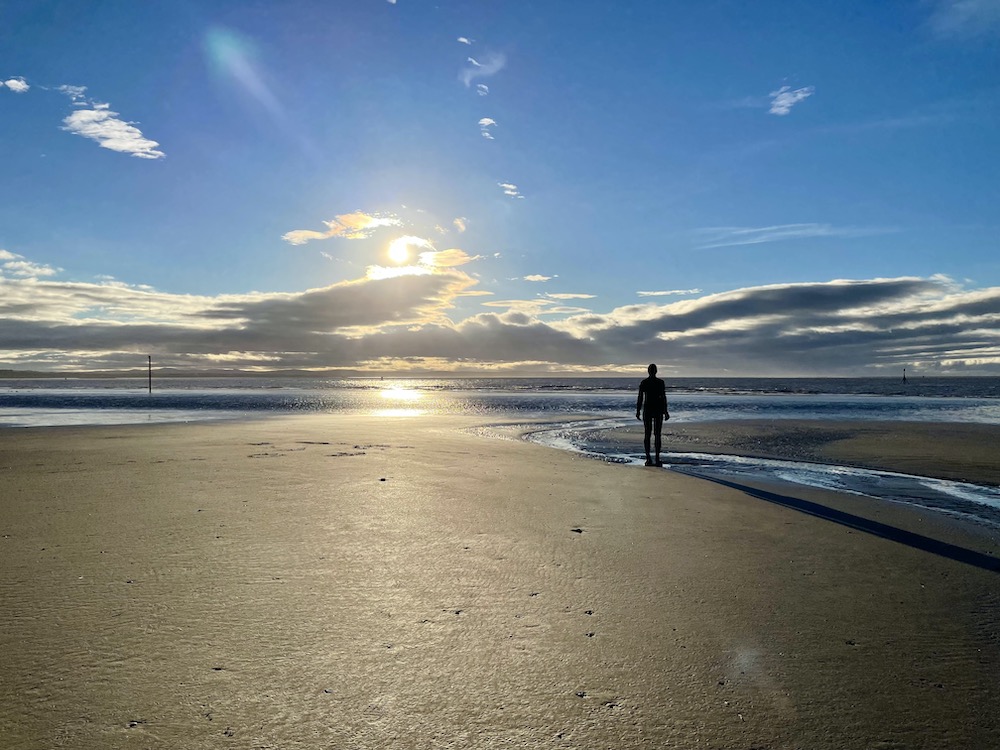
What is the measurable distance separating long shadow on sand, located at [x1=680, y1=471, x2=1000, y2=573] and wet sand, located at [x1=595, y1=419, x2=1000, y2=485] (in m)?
6.04

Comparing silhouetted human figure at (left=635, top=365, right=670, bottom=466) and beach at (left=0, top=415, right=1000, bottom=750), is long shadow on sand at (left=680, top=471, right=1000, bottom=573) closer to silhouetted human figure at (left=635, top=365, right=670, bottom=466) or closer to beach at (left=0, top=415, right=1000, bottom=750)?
beach at (left=0, top=415, right=1000, bottom=750)

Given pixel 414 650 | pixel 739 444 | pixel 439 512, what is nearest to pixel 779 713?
pixel 414 650

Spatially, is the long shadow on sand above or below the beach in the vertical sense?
below

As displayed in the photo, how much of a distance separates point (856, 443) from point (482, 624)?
20.1 m

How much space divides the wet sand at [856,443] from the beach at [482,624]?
7.25 m

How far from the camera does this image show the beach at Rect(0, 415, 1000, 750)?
329 cm

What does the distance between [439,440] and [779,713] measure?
52.9 feet

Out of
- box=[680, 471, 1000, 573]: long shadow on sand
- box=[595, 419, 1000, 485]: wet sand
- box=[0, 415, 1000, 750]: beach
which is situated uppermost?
box=[0, 415, 1000, 750]: beach

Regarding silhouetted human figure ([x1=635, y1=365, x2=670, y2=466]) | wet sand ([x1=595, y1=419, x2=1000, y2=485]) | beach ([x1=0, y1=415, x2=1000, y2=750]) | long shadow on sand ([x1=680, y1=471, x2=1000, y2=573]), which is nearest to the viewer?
beach ([x1=0, y1=415, x2=1000, y2=750])

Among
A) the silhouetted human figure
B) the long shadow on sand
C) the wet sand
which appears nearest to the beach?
the long shadow on sand

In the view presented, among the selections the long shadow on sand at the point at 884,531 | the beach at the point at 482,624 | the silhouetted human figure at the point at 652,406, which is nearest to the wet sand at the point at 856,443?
the silhouetted human figure at the point at 652,406

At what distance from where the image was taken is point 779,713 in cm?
345

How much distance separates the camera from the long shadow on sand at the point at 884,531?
6.74 meters

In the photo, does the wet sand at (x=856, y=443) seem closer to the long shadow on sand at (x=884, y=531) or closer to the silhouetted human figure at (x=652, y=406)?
the silhouetted human figure at (x=652, y=406)
